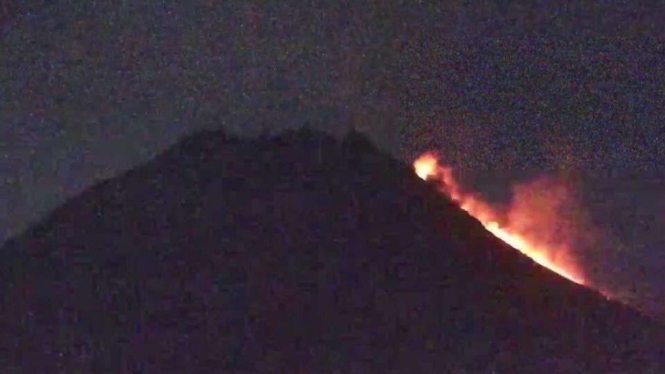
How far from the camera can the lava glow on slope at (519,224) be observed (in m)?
5.58

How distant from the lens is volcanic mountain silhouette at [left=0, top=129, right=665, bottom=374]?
4.51 metres

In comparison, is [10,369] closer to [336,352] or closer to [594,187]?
[336,352]

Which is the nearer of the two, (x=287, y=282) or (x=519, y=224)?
(x=287, y=282)

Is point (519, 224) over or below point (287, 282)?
over

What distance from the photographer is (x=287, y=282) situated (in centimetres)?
486

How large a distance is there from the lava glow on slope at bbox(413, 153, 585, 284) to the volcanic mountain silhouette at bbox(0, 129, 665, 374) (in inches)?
10.9

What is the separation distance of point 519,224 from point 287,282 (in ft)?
5.34

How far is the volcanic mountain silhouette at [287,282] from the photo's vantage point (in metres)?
4.51

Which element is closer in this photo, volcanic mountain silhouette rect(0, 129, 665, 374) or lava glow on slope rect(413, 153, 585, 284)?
volcanic mountain silhouette rect(0, 129, 665, 374)

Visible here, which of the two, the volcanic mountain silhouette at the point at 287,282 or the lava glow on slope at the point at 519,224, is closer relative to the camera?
the volcanic mountain silhouette at the point at 287,282

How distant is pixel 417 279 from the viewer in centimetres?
490

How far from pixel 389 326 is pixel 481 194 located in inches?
52.9

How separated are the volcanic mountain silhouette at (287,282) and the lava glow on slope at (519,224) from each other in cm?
28

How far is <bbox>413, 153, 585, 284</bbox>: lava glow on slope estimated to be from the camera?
558 cm
